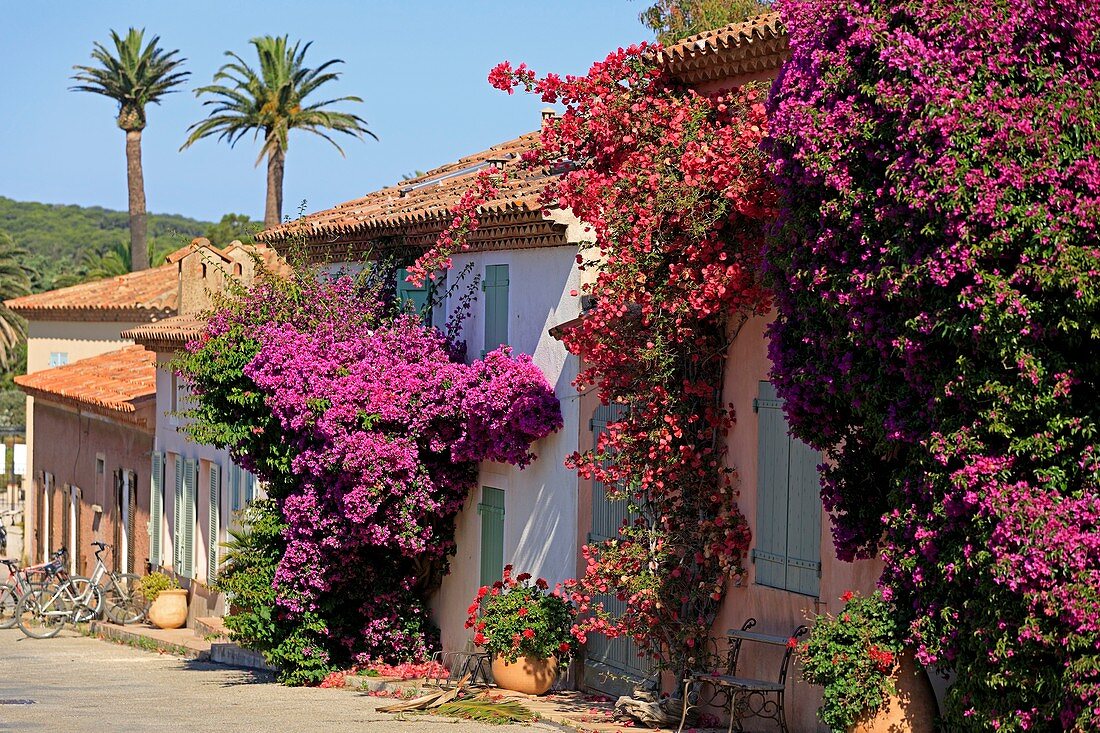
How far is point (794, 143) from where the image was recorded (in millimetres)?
9328

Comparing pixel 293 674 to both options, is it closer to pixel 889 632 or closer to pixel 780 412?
pixel 780 412

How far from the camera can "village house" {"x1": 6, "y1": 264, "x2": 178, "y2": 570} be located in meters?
30.1

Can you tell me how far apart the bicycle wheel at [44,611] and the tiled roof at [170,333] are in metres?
4.65

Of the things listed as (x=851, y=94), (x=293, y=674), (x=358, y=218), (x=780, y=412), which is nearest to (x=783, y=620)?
(x=780, y=412)

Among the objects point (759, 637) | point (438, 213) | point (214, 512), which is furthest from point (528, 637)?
point (214, 512)

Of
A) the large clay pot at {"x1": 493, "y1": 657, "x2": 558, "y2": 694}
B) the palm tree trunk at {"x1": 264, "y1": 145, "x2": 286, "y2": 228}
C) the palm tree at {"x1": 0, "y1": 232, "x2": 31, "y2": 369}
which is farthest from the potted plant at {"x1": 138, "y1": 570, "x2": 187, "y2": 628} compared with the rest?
the palm tree at {"x1": 0, "y1": 232, "x2": 31, "y2": 369}

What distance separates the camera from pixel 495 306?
16.6 metres

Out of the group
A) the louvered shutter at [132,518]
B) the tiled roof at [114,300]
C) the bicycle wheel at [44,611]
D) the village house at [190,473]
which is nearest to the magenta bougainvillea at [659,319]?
the village house at [190,473]

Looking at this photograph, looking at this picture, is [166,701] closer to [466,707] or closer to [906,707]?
[466,707]

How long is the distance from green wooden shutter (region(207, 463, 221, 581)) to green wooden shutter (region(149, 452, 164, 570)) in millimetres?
3000

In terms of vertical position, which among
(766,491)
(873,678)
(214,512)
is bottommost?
(214,512)

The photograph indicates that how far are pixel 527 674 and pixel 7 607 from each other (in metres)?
17.5

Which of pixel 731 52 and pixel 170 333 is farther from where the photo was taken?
pixel 170 333

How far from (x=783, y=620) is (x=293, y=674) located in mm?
7714
